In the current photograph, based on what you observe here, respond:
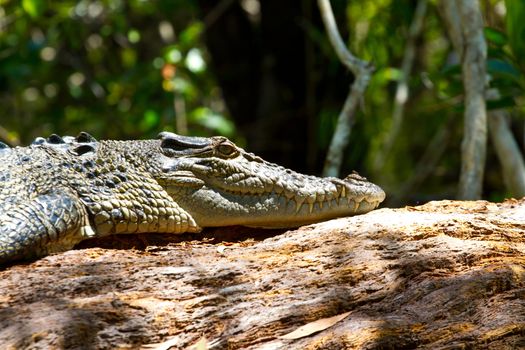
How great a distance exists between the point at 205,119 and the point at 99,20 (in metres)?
3.45

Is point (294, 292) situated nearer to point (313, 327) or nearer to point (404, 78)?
point (313, 327)

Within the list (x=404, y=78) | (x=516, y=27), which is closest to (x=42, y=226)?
(x=516, y=27)

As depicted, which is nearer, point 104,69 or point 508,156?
point 508,156

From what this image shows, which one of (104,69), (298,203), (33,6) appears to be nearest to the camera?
(298,203)

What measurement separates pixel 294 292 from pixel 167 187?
47.1 inches

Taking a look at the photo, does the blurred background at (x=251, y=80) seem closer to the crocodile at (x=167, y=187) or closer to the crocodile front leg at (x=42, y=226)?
the crocodile at (x=167, y=187)

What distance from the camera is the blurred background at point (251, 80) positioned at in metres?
8.87

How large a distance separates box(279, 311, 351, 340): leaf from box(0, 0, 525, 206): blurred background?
4.33m

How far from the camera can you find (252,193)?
4.20 m

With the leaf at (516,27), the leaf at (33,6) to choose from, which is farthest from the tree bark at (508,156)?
the leaf at (33,6)

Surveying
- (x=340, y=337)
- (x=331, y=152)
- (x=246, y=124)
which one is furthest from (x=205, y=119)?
(x=340, y=337)

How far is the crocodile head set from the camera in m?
4.16

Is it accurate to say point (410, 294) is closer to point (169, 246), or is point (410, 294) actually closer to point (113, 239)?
point (169, 246)

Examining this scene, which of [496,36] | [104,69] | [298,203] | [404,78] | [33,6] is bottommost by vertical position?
[298,203]
